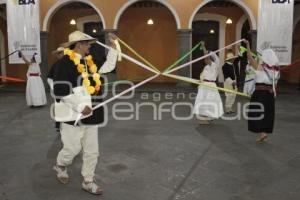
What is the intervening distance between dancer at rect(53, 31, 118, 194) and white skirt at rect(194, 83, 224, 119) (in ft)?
13.9

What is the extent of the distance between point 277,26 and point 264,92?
24.5 ft

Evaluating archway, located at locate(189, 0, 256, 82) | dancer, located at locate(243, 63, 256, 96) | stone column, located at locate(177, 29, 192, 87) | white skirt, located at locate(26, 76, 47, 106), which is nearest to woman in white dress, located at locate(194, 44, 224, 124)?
dancer, located at locate(243, 63, 256, 96)

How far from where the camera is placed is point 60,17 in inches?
720

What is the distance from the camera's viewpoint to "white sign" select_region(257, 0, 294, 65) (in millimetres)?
13758

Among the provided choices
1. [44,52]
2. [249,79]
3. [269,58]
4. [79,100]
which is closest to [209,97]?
[269,58]

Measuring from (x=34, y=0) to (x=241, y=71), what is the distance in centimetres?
911

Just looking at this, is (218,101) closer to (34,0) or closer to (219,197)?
(219,197)

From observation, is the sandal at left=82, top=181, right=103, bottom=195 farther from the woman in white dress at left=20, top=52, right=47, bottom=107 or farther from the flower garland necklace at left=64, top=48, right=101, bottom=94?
the woman in white dress at left=20, top=52, right=47, bottom=107

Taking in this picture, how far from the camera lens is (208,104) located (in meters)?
8.89

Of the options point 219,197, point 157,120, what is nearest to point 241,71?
point 157,120

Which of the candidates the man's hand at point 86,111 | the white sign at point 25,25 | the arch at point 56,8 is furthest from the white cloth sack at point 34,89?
the man's hand at point 86,111

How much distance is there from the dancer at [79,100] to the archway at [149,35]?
12.8m

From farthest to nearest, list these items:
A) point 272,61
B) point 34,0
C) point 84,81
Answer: point 34,0 < point 272,61 < point 84,81

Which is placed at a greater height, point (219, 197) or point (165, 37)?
point (165, 37)
